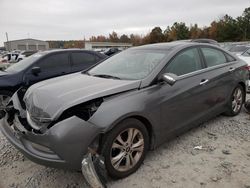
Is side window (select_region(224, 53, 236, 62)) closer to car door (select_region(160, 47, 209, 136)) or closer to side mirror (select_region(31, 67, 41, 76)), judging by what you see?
car door (select_region(160, 47, 209, 136))

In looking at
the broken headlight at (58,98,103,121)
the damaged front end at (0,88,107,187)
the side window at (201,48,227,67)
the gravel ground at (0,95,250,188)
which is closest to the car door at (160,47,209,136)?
the side window at (201,48,227,67)

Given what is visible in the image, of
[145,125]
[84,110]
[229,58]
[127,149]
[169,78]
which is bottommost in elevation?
[127,149]

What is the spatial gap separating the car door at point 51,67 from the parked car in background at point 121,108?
2379 millimetres

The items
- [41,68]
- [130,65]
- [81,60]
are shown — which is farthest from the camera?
[81,60]

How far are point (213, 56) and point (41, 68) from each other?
4061mm

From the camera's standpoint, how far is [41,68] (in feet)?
20.1

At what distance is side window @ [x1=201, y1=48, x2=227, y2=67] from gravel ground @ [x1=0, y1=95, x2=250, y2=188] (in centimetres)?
124

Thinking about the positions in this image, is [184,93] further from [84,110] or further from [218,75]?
[84,110]

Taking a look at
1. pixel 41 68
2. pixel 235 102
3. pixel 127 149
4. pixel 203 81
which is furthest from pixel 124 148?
pixel 41 68

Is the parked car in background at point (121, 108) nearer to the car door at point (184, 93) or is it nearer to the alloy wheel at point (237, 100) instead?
the car door at point (184, 93)

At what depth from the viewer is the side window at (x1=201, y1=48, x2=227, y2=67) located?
163 inches

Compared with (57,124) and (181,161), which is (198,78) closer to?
(181,161)

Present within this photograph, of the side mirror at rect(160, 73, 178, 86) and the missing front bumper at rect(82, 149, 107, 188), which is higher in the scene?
the side mirror at rect(160, 73, 178, 86)

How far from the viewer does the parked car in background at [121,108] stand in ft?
8.19
